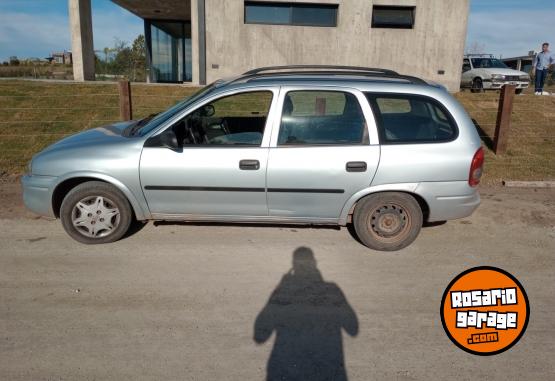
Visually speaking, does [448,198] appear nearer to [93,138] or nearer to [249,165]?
[249,165]

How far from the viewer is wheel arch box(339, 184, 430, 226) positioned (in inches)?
165

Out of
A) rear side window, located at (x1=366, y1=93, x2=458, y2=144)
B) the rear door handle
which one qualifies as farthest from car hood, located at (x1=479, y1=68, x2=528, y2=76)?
the rear door handle

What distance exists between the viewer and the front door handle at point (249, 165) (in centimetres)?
412

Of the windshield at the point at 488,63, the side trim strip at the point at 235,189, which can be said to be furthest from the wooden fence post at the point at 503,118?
the windshield at the point at 488,63

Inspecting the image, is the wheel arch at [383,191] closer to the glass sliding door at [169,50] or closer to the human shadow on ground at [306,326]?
the human shadow on ground at [306,326]

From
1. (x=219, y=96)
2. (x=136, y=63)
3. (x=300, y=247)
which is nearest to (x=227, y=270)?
(x=300, y=247)

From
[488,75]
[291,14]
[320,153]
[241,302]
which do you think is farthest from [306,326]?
[488,75]

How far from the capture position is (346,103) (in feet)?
14.0

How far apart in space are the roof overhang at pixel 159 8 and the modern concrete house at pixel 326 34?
10.5 feet

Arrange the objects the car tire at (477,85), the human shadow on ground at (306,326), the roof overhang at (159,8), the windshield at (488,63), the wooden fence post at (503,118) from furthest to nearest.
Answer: the roof overhang at (159,8) → the windshield at (488,63) → the car tire at (477,85) → the wooden fence post at (503,118) → the human shadow on ground at (306,326)

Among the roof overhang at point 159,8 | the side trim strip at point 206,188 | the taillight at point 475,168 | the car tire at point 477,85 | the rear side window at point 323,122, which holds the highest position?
the roof overhang at point 159,8

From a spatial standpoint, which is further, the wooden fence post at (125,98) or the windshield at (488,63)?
the windshield at (488,63)

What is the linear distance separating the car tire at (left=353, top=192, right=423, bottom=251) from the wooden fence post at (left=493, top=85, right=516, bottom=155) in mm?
5011

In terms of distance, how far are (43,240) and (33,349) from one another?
2010mm
